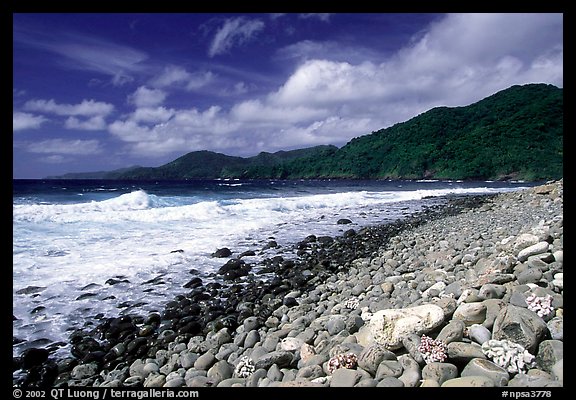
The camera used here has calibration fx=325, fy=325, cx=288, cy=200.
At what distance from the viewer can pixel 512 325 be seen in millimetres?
2588

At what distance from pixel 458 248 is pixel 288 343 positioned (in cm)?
567

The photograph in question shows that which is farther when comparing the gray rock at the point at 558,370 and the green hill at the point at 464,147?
the green hill at the point at 464,147

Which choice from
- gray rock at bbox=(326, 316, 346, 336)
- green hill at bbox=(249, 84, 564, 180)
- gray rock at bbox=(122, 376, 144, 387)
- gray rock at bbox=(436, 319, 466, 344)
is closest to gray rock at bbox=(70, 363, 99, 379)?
gray rock at bbox=(122, 376, 144, 387)

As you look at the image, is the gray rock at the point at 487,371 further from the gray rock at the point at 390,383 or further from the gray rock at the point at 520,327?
the gray rock at the point at 390,383

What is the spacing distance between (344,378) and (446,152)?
89.2m

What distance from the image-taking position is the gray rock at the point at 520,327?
244 cm

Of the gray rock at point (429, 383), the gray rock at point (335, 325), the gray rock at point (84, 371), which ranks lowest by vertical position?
→ the gray rock at point (84, 371)

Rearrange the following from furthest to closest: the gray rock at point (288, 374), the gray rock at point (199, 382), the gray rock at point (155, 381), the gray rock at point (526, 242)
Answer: the gray rock at point (526, 242), the gray rock at point (155, 381), the gray rock at point (199, 382), the gray rock at point (288, 374)

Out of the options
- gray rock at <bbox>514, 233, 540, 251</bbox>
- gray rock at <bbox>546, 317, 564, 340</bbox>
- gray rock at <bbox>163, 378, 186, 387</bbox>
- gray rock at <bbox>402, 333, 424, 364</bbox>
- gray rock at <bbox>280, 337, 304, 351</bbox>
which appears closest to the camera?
gray rock at <bbox>546, 317, 564, 340</bbox>

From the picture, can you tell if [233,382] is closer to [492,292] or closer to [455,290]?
[492,292]

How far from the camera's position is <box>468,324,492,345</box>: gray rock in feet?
8.75

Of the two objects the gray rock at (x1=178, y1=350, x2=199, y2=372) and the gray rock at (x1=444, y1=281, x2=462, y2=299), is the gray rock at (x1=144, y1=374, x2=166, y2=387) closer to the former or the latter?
the gray rock at (x1=178, y1=350, x2=199, y2=372)

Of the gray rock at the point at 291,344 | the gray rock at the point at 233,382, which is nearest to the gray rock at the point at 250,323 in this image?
the gray rock at the point at 291,344
